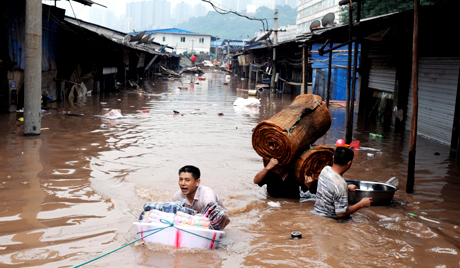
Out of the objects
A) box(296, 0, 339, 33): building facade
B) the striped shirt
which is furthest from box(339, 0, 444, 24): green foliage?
box(296, 0, 339, 33): building facade

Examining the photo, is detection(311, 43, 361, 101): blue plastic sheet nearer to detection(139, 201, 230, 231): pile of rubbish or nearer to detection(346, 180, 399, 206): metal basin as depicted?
detection(346, 180, 399, 206): metal basin

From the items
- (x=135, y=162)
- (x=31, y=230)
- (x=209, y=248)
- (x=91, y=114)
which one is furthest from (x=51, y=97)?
(x=209, y=248)

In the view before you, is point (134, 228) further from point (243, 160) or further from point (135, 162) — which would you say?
point (243, 160)

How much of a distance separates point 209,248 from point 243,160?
5.06 m

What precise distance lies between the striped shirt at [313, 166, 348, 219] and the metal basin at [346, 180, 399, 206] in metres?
0.48

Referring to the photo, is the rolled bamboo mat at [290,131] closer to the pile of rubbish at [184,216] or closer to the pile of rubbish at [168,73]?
the pile of rubbish at [184,216]

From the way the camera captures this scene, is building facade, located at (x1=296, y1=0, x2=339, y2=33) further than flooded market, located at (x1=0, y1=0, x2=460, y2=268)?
Yes

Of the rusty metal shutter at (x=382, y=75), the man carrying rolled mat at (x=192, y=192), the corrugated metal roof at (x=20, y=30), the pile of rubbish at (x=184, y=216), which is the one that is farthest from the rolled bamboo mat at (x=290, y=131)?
the corrugated metal roof at (x=20, y=30)

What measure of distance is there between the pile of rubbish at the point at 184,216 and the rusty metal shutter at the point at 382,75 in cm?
1205

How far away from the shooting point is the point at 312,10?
3285 inches

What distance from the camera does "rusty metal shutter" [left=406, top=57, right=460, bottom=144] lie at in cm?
1089

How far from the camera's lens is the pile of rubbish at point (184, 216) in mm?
4184

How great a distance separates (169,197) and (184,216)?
2.52m

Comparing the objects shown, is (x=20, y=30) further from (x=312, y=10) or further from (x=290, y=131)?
(x=312, y=10)
